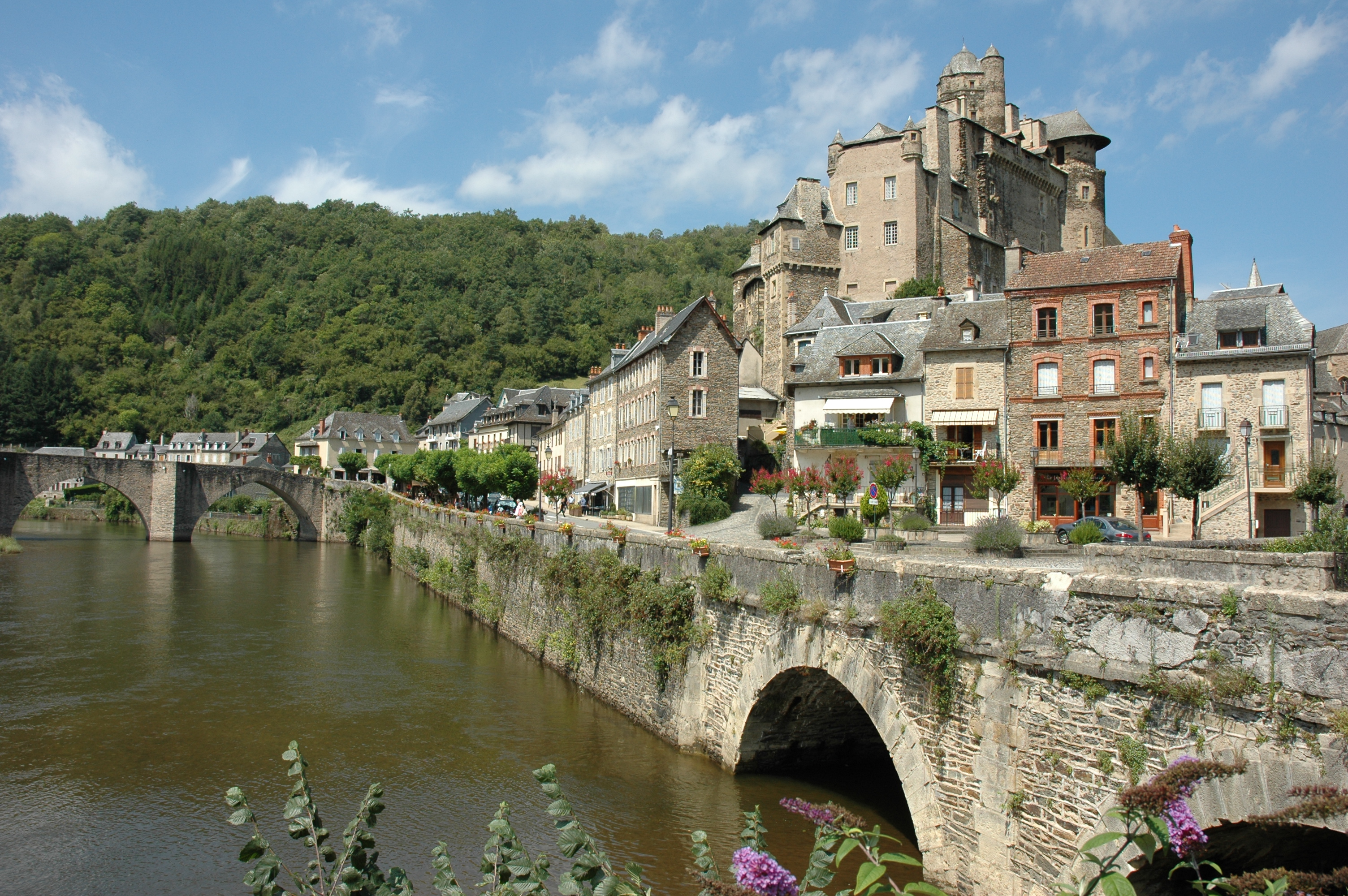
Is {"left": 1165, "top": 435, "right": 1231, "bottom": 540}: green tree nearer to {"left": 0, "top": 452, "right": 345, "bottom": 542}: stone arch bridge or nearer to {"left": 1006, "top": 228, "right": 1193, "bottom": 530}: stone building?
{"left": 1006, "top": 228, "right": 1193, "bottom": 530}: stone building

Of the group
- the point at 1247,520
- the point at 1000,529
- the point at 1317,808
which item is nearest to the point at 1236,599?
the point at 1317,808

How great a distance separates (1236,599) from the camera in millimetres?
5527

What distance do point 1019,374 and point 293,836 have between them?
92.6 feet

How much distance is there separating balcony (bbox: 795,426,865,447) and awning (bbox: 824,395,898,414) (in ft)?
2.28

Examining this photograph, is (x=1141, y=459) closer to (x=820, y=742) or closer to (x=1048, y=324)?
(x=1048, y=324)

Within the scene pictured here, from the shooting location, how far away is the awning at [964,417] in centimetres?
2928

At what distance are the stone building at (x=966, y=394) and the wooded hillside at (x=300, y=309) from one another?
62955mm

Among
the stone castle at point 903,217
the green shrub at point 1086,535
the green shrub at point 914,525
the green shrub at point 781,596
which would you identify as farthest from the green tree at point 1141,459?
the stone castle at point 903,217

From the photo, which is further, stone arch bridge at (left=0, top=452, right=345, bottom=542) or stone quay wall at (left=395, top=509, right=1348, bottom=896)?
stone arch bridge at (left=0, top=452, right=345, bottom=542)

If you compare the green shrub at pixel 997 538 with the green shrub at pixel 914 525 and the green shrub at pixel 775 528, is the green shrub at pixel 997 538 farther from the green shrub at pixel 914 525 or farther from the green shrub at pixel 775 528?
the green shrub at pixel 775 528

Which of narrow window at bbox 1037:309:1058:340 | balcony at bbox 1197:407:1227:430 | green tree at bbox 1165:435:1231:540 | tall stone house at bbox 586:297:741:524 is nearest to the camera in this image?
green tree at bbox 1165:435:1231:540

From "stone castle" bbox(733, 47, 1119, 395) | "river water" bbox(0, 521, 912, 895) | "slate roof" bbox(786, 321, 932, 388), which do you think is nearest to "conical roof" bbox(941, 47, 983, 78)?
"stone castle" bbox(733, 47, 1119, 395)

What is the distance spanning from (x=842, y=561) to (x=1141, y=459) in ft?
43.3

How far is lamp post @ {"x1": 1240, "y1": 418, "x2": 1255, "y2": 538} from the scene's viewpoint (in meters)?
17.5
